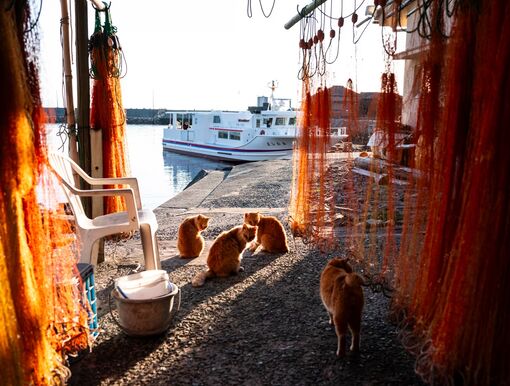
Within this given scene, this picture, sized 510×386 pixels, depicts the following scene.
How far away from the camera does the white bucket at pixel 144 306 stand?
2.75m

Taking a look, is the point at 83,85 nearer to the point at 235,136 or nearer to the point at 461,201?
the point at 461,201

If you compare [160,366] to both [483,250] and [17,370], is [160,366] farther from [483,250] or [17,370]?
[483,250]

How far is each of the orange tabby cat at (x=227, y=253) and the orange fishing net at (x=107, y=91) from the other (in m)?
1.77

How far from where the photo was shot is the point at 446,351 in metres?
1.93

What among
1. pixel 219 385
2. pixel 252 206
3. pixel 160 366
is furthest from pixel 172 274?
pixel 252 206

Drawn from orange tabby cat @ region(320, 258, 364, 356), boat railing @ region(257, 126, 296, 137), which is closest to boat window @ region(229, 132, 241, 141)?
boat railing @ region(257, 126, 296, 137)

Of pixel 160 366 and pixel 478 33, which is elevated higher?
pixel 478 33

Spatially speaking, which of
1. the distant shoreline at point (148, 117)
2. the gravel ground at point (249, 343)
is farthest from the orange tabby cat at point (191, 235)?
the distant shoreline at point (148, 117)

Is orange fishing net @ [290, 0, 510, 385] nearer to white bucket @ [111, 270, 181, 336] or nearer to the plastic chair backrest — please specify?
white bucket @ [111, 270, 181, 336]

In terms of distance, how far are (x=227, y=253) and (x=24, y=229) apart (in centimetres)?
237

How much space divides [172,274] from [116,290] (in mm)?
1473

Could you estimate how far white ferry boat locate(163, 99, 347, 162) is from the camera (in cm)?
2603

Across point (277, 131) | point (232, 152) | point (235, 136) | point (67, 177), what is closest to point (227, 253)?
point (67, 177)

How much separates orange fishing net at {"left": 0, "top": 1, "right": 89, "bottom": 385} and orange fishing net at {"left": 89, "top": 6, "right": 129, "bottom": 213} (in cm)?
289
